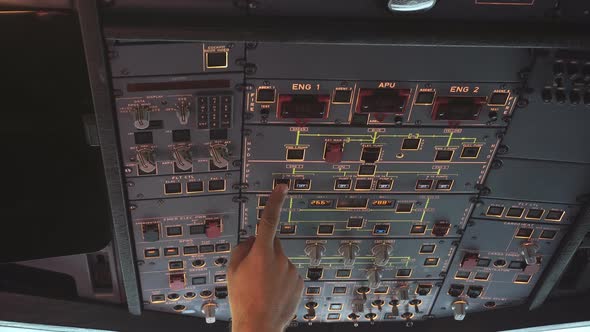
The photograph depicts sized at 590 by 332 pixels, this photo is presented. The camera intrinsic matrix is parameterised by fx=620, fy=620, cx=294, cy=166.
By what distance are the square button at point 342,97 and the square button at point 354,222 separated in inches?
30.6

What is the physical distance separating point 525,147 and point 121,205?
77.3 inches

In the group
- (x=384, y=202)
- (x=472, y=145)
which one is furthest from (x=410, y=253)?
(x=472, y=145)

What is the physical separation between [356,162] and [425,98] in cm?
46

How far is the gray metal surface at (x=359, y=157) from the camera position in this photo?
2885 mm

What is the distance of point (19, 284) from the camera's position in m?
3.44

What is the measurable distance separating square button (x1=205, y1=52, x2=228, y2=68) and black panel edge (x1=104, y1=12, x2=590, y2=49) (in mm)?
168

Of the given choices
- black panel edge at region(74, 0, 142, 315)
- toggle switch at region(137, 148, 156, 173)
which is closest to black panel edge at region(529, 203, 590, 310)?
toggle switch at region(137, 148, 156, 173)

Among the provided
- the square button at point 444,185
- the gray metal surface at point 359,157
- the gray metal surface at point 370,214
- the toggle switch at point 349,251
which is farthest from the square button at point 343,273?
the square button at point 444,185

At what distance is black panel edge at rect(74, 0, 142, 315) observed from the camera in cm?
232

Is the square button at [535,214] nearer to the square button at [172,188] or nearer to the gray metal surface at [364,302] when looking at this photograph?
the gray metal surface at [364,302]

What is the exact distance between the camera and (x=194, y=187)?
305 cm

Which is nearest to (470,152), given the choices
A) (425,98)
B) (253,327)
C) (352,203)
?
(425,98)

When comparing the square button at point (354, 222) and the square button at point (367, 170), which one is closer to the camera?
the square button at point (367, 170)

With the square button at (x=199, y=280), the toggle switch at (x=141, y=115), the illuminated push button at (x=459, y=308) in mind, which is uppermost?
the toggle switch at (x=141, y=115)
